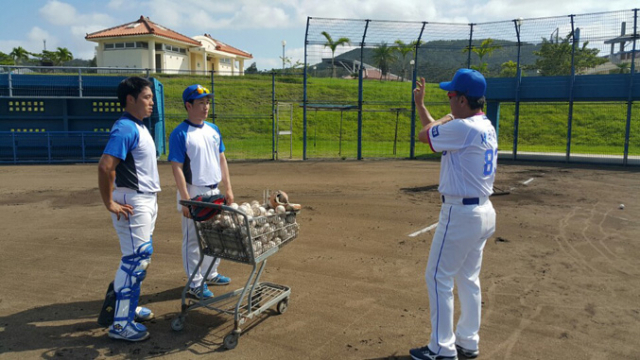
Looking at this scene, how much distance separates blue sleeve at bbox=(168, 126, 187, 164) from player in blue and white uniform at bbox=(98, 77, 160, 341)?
1.82 ft

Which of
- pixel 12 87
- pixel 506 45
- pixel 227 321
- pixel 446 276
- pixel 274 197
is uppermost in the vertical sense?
pixel 506 45

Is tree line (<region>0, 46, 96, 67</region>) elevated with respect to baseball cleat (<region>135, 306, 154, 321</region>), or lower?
elevated

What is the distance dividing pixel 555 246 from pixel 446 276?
169 inches

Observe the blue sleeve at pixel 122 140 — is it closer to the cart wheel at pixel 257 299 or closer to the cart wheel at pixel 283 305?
the cart wheel at pixel 257 299

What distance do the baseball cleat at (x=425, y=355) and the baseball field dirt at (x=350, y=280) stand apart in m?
0.20

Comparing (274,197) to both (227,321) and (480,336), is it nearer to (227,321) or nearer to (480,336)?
(227,321)

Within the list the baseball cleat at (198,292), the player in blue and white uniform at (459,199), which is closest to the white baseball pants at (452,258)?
the player in blue and white uniform at (459,199)

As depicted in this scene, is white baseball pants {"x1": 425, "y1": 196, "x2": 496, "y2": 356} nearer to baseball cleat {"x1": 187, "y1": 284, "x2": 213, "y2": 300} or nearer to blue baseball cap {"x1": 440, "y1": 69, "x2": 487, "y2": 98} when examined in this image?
blue baseball cap {"x1": 440, "y1": 69, "x2": 487, "y2": 98}

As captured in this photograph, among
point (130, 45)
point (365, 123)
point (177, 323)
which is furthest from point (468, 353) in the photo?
point (130, 45)

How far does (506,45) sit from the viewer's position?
19.3 meters

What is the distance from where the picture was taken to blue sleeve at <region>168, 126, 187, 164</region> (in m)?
4.67

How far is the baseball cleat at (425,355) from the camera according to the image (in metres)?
3.58

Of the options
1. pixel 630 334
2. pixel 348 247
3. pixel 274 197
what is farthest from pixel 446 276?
pixel 348 247

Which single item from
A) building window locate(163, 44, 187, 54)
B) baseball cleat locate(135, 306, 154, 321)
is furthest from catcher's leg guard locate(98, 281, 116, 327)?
building window locate(163, 44, 187, 54)
